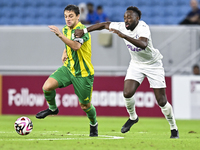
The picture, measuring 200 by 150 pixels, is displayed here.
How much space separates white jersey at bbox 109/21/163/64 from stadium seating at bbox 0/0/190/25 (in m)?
9.37

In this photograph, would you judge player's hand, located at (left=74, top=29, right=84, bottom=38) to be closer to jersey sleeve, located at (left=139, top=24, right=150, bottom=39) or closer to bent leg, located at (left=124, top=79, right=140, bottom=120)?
jersey sleeve, located at (left=139, top=24, right=150, bottom=39)

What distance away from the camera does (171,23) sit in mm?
16875

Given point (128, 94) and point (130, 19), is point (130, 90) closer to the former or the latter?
point (128, 94)

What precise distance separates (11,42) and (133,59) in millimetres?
7510

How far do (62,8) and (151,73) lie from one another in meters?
11.0

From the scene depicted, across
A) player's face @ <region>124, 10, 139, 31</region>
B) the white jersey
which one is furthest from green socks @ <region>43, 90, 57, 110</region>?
player's face @ <region>124, 10, 139, 31</region>

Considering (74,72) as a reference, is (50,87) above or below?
below

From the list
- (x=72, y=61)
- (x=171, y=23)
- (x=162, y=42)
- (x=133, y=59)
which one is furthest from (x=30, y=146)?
(x=171, y=23)

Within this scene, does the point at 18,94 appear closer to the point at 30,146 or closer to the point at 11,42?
the point at 11,42

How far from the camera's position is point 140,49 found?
7.49 m

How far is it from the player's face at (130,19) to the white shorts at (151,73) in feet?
2.43

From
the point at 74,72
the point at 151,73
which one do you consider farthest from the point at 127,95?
the point at 74,72

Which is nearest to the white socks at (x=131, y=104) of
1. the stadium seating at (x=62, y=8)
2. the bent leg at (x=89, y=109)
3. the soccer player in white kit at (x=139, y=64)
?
the soccer player in white kit at (x=139, y=64)

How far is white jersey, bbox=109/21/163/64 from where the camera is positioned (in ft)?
24.1
